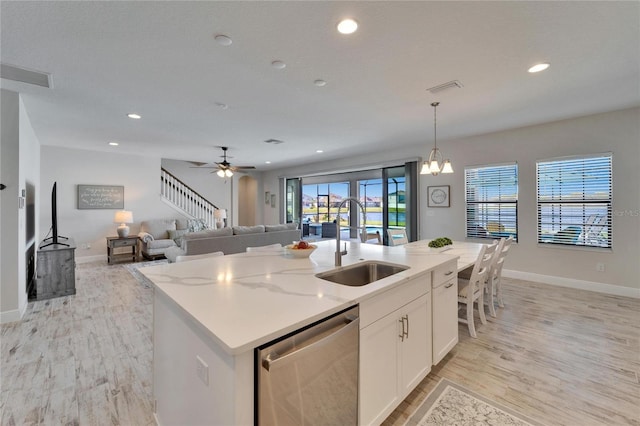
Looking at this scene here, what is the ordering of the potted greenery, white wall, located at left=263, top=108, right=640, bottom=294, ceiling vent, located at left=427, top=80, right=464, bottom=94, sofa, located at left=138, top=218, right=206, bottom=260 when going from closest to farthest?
ceiling vent, located at left=427, top=80, right=464, bottom=94 → the potted greenery → white wall, located at left=263, top=108, right=640, bottom=294 → sofa, located at left=138, top=218, right=206, bottom=260

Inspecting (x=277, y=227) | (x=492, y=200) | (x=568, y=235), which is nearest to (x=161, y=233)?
(x=277, y=227)

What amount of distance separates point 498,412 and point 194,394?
1862 mm

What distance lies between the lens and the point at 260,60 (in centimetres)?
240

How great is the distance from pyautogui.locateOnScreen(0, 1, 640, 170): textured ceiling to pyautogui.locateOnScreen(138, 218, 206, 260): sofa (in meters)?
2.81

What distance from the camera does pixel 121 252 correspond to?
6.66 metres

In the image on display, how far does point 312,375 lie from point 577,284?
5010 mm

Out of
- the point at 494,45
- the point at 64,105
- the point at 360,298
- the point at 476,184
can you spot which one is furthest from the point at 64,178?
the point at 476,184

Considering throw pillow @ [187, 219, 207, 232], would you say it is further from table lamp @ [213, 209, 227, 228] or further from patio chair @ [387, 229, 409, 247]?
patio chair @ [387, 229, 409, 247]

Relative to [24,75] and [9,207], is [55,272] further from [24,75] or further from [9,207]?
[24,75]

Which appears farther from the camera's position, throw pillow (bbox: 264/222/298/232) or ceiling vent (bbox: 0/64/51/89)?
throw pillow (bbox: 264/222/298/232)

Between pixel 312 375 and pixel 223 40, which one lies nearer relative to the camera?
pixel 312 375

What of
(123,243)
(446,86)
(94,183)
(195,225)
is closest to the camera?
(446,86)

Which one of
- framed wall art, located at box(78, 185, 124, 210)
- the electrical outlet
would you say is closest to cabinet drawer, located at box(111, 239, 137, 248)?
framed wall art, located at box(78, 185, 124, 210)

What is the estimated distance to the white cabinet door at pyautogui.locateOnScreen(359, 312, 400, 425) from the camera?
142 centimetres
